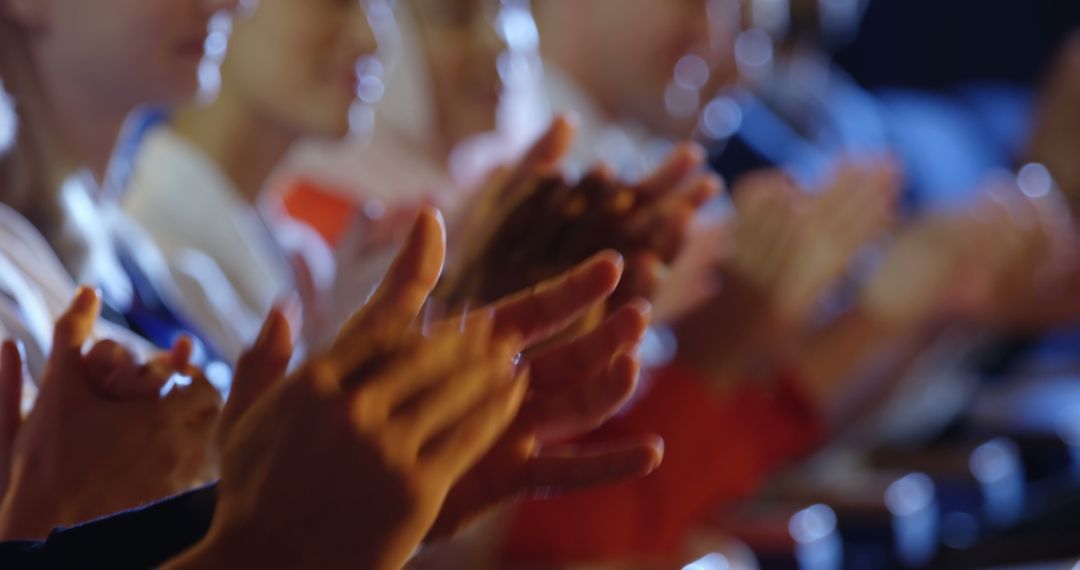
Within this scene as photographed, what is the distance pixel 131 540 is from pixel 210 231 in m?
0.35

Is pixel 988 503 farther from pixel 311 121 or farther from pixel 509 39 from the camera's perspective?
pixel 311 121

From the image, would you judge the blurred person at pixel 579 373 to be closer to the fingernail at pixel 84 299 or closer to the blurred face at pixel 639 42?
the fingernail at pixel 84 299

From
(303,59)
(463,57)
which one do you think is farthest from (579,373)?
(463,57)

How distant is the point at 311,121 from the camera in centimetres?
59

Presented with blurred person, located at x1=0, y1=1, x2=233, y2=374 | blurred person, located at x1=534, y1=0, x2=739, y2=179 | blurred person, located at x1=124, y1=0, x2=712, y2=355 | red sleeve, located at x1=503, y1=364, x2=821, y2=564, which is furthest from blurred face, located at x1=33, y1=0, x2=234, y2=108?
blurred person, located at x1=534, y1=0, x2=739, y2=179

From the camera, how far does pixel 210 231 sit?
0.60m

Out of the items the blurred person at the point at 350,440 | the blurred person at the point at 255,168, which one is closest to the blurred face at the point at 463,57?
the blurred person at the point at 255,168

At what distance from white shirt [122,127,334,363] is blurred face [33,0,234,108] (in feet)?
0.37

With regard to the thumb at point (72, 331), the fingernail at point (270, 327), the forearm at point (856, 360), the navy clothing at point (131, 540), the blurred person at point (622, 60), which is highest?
the fingernail at point (270, 327)

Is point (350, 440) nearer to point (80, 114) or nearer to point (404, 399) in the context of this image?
point (404, 399)

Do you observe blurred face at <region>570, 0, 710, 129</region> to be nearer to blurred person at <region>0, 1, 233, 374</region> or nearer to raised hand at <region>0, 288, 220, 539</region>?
blurred person at <region>0, 1, 233, 374</region>

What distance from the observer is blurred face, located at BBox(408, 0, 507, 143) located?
2.35ft

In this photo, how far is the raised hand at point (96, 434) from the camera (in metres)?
0.32

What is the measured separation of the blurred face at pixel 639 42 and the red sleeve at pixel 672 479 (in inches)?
8.2
